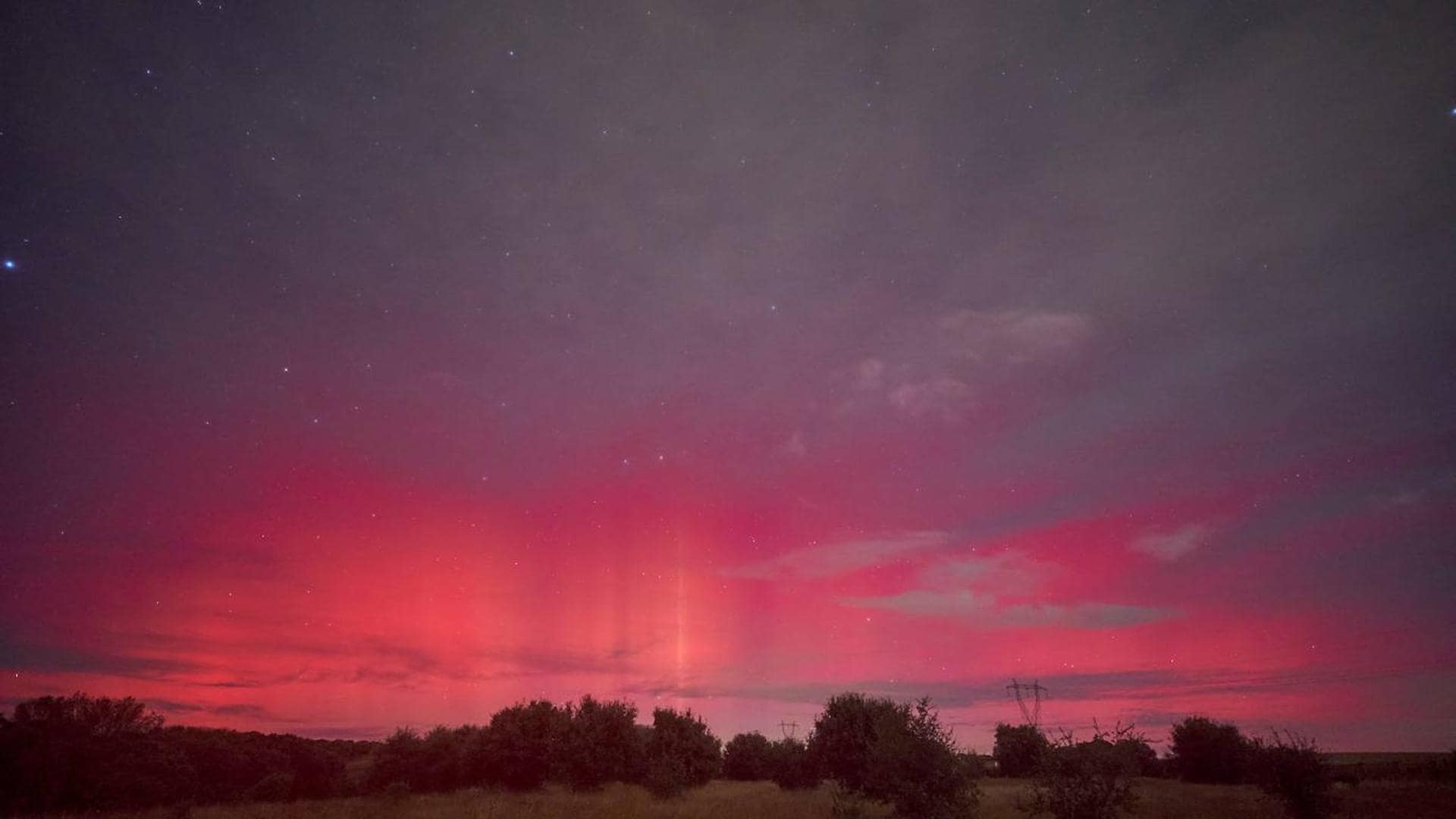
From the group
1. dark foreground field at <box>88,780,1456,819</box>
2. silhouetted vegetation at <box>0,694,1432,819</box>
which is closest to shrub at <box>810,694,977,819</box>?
silhouetted vegetation at <box>0,694,1432,819</box>

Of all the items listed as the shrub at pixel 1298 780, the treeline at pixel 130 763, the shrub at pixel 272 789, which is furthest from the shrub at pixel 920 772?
the shrub at pixel 272 789

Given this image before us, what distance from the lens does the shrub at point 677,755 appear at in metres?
46.5

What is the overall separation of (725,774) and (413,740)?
39.9 metres

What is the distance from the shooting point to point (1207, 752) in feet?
218

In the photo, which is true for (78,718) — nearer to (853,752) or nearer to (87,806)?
(87,806)

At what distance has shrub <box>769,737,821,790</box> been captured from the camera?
1992 inches

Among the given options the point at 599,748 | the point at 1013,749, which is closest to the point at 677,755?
the point at 599,748

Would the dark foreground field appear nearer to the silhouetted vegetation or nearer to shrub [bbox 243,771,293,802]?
the silhouetted vegetation

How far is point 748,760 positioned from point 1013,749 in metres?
33.6

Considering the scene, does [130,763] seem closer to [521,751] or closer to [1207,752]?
[521,751]

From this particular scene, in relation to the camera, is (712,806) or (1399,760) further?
(1399,760)

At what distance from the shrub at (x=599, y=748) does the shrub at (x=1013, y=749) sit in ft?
164

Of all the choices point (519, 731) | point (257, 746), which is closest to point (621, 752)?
point (519, 731)

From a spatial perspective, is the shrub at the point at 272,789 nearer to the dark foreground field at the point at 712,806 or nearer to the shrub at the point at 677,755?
the dark foreground field at the point at 712,806
